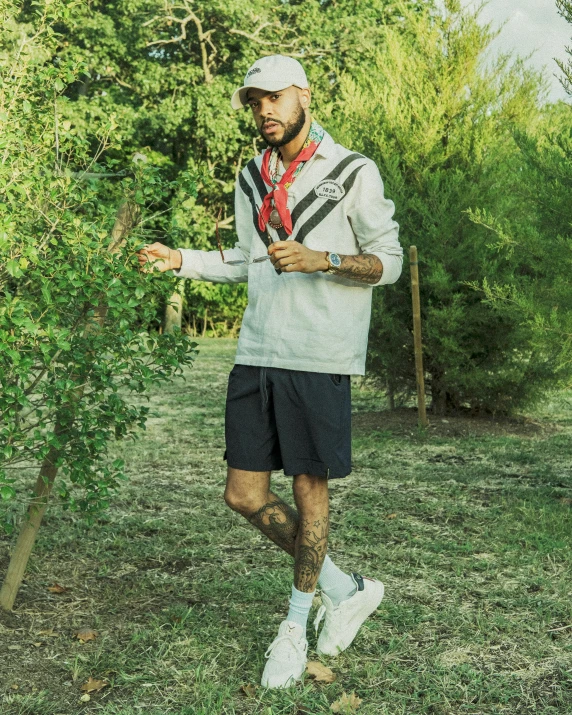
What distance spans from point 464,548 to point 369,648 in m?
1.50

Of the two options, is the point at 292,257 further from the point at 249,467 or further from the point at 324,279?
the point at 249,467

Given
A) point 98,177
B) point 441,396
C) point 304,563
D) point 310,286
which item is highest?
point 98,177

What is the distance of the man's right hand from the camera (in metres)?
3.54

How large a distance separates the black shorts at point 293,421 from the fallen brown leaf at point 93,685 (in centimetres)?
93

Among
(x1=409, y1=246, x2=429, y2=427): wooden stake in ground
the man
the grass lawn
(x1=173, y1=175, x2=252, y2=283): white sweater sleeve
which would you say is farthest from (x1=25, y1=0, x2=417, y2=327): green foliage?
the man

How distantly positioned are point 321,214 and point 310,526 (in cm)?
115

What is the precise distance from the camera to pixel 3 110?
3.80m

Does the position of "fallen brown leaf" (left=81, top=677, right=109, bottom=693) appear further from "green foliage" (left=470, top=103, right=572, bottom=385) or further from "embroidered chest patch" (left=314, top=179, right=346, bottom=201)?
"green foliage" (left=470, top=103, right=572, bottom=385)

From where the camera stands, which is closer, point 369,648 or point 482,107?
point 369,648

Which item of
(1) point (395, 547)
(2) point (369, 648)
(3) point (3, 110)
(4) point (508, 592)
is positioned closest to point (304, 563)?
(2) point (369, 648)

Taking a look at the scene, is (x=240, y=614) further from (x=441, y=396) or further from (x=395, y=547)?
(x=441, y=396)

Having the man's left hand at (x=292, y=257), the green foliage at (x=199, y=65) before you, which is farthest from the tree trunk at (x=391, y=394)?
the green foliage at (x=199, y=65)

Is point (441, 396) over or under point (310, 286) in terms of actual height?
under

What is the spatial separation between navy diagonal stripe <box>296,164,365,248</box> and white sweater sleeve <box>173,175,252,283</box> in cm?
39
